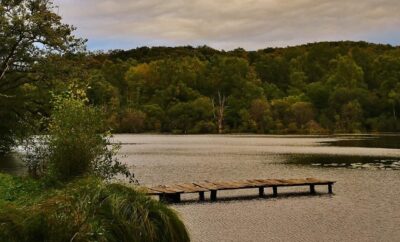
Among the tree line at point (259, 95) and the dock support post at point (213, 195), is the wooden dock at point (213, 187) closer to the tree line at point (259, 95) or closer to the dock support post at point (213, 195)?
the dock support post at point (213, 195)

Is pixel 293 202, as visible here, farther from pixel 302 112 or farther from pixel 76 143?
pixel 302 112

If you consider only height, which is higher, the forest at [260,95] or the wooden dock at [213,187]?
the forest at [260,95]

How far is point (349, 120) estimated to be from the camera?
12138cm

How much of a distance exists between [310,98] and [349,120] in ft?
45.0

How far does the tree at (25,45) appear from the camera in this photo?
1380 inches

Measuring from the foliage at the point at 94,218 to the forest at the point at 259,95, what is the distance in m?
97.0

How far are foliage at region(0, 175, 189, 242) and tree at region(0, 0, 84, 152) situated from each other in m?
22.4

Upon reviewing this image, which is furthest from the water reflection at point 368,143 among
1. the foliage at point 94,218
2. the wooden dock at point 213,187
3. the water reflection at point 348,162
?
the foliage at point 94,218

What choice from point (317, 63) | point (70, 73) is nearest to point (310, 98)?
point (317, 63)

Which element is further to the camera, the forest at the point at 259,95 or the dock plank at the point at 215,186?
the forest at the point at 259,95

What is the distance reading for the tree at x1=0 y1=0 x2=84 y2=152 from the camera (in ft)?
115

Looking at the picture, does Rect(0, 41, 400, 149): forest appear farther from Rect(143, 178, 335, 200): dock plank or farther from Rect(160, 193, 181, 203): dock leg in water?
Rect(160, 193, 181, 203): dock leg in water

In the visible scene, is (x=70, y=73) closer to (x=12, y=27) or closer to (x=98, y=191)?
(x=12, y=27)

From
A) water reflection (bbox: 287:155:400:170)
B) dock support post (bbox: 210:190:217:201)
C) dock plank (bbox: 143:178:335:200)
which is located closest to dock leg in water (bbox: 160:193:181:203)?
dock plank (bbox: 143:178:335:200)
